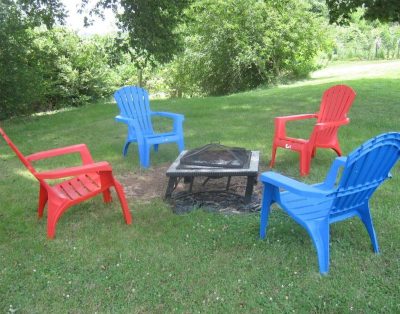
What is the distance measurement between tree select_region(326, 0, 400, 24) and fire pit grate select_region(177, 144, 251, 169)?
15.6 feet

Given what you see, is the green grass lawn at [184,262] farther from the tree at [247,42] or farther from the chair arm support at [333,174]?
the tree at [247,42]

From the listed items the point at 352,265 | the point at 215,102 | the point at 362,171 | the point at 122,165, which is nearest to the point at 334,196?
the point at 362,171

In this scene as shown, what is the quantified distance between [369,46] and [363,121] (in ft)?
68.0

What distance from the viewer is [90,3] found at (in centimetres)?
908

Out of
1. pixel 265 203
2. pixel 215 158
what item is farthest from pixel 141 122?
pixel 265 203

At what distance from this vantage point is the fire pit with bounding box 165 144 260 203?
11.6 feet

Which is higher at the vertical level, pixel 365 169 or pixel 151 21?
pixel 365 169

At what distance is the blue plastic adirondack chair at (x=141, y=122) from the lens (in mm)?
5012

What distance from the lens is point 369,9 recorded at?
752 cm

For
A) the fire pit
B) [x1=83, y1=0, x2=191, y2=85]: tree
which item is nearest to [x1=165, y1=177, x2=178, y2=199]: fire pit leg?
the fire pit

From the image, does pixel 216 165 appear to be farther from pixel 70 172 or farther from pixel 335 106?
pixel 335 106

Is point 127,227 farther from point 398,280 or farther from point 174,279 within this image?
point 398,280

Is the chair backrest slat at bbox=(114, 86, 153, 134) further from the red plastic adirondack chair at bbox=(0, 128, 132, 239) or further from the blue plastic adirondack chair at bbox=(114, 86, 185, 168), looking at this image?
the red plastic adirondack chair at bbox=(0, 128, 132, 239)

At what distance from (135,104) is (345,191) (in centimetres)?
368
